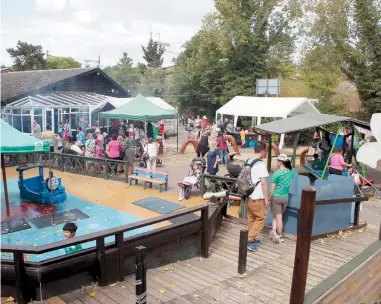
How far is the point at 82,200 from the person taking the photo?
1051cm

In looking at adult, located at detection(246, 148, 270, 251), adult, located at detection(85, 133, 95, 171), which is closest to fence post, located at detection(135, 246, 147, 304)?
adult, located at detection(246, 148, 270, 251)

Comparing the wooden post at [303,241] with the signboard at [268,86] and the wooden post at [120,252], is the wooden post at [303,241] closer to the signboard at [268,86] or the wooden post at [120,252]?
the wooden post at [120,252]

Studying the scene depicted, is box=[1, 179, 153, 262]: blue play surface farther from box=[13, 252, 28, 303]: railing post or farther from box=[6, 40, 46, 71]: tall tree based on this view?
box=[6, 40, 46, 71]: tall tree

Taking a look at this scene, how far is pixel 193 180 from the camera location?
1041cm

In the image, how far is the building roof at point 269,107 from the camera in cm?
2036

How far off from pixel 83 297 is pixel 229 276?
2.08 metres

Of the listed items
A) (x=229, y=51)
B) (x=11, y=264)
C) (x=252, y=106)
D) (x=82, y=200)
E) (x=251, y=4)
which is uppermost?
(x=251, y=4)

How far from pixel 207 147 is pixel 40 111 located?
1038 cm

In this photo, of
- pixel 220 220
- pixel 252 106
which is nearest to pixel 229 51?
pixel 252 106

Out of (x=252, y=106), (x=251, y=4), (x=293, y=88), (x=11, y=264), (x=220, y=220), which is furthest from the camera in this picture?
(x=293, y=88)

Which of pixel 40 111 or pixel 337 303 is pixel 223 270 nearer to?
pixel 337 303

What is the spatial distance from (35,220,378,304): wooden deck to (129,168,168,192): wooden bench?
4.51m

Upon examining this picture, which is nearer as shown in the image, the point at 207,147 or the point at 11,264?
the point at 11,264

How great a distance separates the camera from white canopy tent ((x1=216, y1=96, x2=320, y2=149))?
799 inches
